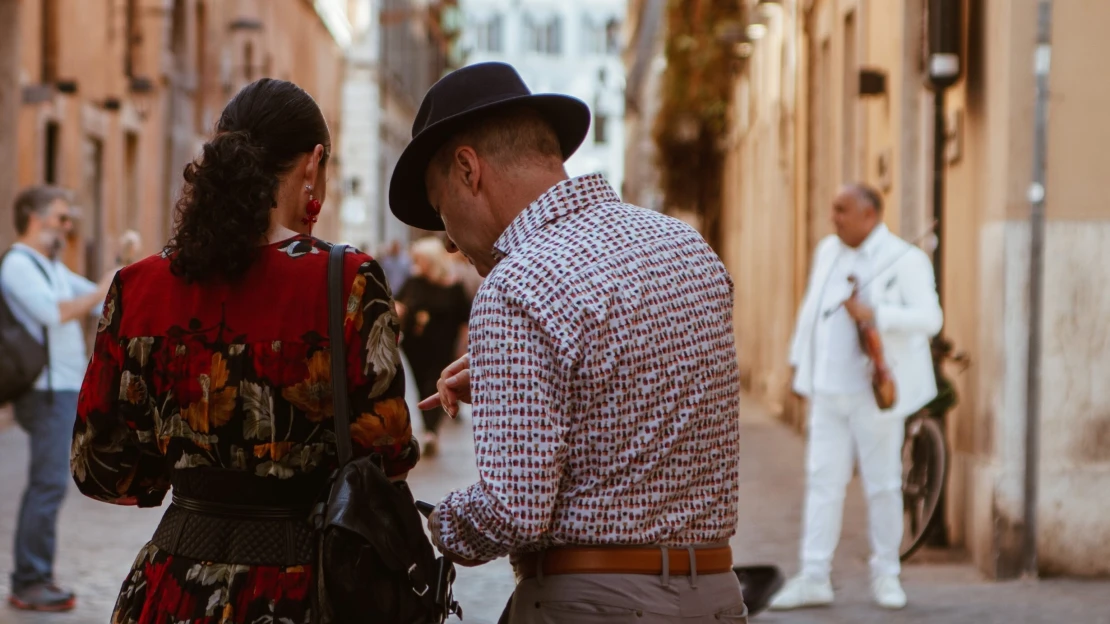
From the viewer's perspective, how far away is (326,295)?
3.19 meters

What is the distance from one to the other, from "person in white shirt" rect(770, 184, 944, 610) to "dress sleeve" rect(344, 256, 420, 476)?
467 centimetres

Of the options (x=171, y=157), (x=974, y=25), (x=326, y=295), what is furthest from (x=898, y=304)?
(x=171, y=157)

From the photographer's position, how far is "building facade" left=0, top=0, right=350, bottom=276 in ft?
63.7

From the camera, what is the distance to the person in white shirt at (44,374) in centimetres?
764

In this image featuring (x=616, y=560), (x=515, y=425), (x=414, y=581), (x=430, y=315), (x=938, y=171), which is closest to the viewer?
(x=515, y=425)

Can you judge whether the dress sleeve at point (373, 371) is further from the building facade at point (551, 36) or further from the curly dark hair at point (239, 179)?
the building facade at point (551, 36)

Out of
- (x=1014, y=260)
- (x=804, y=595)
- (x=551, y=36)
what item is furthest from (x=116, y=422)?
(x=551, y=36)

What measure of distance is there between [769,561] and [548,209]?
6597 millimetres

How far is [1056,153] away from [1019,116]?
0.84 ft

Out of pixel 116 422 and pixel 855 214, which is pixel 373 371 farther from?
pixel 855 214

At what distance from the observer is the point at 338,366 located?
10.4ft

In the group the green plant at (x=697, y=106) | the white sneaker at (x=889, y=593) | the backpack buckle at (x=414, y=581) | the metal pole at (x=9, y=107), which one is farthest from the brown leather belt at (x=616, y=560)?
the green plant at (x=697, y=106)

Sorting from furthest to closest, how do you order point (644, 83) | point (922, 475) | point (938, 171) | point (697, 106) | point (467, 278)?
point (644, 83) < point (697, 106) < point (467, 278) < point (938, 171) < point (922, 475)

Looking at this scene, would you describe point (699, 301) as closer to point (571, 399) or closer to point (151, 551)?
point (571, 399)
